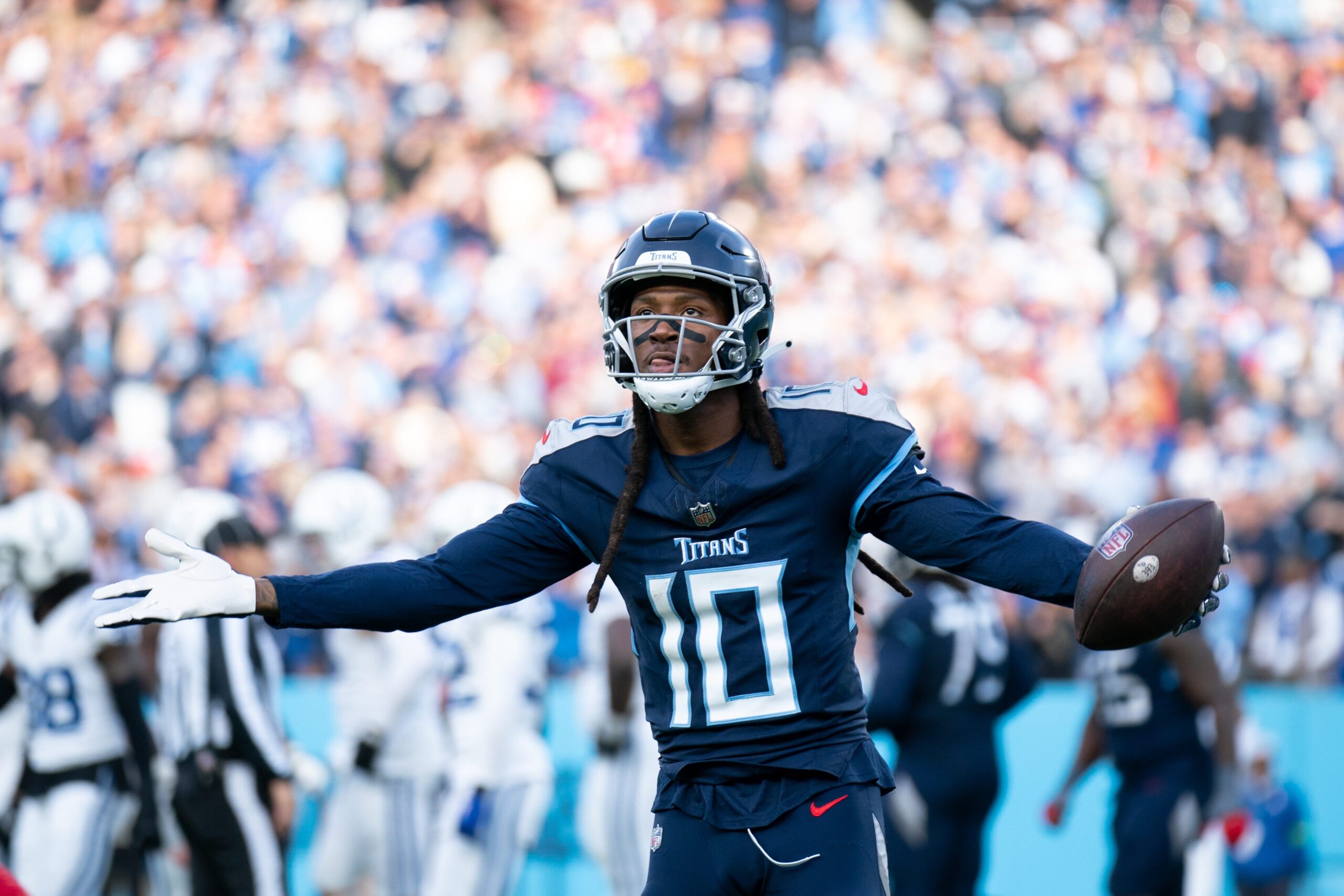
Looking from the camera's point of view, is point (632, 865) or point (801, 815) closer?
point (801, 815)

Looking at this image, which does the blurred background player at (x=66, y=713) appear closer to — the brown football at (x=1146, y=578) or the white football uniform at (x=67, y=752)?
the white football uniform at (x=67, y=752)

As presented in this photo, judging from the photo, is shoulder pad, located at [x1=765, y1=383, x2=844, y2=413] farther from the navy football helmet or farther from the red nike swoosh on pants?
the red nike swoosh on pants

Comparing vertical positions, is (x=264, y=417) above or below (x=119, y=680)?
above

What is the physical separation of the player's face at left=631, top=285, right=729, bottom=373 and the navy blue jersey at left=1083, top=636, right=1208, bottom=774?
10.8 feet

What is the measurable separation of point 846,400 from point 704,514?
0.38m

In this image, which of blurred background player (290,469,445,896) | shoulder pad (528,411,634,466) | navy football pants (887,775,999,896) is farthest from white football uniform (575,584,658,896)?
shoulder pad (528,411,634,466)

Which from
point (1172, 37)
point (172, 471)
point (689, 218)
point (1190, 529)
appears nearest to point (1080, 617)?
point (1190, 529)

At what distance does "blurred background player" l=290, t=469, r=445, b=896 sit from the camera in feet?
22.3

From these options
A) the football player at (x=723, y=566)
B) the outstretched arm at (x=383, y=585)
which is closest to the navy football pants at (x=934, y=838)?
the football player at (x=723, y=566)

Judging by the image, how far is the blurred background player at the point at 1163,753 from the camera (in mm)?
6121

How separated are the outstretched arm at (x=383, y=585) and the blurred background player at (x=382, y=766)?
324cm

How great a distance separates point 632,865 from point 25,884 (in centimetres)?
261

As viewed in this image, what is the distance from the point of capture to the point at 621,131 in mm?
15953

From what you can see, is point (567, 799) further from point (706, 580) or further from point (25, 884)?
point (706, 580)
